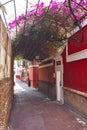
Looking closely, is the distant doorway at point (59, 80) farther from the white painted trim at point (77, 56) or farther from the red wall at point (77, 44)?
the red wall at point (77, 44)

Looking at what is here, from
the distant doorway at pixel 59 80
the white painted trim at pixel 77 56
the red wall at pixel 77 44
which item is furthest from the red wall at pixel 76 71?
the distant doorway at pixel 59 80

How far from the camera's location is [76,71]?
10773 mm

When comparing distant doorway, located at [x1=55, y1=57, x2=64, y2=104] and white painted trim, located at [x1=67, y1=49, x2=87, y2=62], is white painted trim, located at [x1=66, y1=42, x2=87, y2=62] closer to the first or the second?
white painted trim, located at [x1=67, y1=49, x2=87, y2=62]

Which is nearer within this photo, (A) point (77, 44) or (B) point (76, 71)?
(A) point (77, 44)

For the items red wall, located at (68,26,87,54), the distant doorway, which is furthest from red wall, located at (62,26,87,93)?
the distant doorway

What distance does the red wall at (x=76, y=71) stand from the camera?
9.62m

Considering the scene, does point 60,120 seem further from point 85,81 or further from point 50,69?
point 50,69

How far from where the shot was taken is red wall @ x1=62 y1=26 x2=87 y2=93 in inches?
379

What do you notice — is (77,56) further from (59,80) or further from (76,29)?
(59,80)

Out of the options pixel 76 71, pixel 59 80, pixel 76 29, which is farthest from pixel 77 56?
pixel 59 80

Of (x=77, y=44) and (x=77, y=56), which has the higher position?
(x=77, y=44)

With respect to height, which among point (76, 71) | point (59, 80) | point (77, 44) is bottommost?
point (59, 80)

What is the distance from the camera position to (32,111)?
11188mm

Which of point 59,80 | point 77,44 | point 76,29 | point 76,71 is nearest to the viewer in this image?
point 77,44
